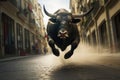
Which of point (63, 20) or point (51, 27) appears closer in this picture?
point (63, 20)

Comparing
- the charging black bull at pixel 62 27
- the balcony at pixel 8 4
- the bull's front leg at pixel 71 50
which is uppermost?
the balcony at pixel 8 4

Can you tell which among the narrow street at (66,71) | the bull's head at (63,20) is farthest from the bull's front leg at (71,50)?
the bull's head at (63,20)

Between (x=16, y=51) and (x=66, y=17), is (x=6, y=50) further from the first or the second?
(x=66, y=17)

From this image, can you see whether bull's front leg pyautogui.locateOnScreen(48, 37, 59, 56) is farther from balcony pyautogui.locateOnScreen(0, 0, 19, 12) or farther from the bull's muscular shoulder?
balcony pyautogui.locateOnScreen(0, 0, 19, 12)

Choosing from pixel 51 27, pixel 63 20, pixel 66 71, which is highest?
pixel 63 20

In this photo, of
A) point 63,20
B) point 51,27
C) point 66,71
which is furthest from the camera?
point 51,27

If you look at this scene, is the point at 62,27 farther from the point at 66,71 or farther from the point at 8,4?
the point at 8,4

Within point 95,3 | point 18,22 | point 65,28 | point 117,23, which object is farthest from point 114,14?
point 18,22

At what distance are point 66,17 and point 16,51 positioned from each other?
21.3 meters

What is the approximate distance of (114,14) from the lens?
1659 cm

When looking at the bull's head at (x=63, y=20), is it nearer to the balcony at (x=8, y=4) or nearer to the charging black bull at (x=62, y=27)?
the charging black bull at (x=62, y=27)

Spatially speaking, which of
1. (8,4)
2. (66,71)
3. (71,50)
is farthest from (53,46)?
(8,4)

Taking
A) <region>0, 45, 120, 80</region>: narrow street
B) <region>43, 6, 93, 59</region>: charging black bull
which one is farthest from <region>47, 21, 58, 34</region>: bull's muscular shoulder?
→ <region>0, 45, 120, 80</region>: narrow street

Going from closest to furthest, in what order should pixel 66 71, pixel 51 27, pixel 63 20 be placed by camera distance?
pixel 66 71 < pixel 63 20 < pixel 51 27
